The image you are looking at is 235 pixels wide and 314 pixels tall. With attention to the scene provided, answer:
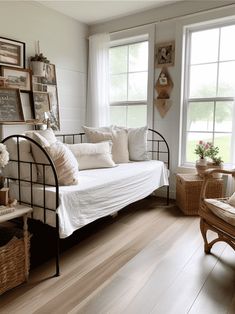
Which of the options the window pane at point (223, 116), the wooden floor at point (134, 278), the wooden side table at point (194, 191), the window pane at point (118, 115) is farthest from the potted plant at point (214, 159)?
the window pane at point (118, 115)

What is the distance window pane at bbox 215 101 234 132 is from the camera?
3090mm

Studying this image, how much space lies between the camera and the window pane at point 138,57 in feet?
11.8

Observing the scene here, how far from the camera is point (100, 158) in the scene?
2.80 meters

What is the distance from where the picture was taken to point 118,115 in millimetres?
3906

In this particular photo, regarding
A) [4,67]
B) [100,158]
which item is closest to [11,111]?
[4,67]

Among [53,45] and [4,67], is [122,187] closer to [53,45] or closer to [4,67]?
[4,67]

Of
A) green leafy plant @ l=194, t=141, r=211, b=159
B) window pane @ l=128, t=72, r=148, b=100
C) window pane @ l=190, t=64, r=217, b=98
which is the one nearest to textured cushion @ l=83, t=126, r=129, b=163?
window pane @ l=128, t=72, r=148, b=100

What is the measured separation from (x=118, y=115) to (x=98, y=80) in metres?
0.58

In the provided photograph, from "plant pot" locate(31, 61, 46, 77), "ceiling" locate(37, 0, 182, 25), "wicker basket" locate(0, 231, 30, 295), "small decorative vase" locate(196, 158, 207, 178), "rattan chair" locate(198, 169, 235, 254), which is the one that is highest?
"ceiling" locate(37, 0, 182, 25)

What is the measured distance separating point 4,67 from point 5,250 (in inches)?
80.9

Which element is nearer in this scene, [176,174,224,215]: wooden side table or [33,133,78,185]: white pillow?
[33,133,78,185]: white pillow

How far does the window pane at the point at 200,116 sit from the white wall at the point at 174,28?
6.9 inches

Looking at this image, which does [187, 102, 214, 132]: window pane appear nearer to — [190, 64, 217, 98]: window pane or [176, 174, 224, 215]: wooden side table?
[190, 64, 217, 98]: window pane

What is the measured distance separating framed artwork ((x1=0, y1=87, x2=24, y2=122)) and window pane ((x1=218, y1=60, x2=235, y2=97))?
2.37 m
